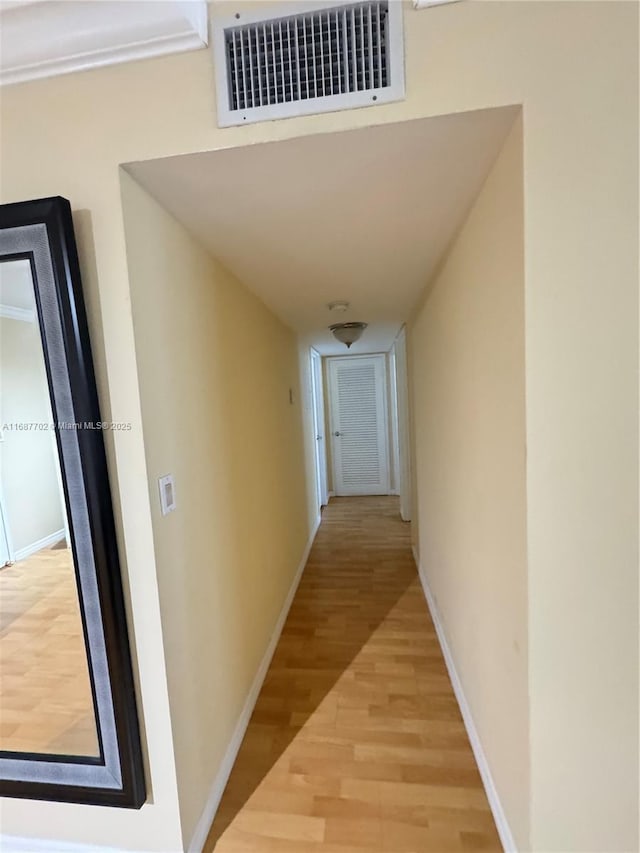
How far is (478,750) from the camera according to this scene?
1.54 meters

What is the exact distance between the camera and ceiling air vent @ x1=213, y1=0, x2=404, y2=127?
889 millimetres

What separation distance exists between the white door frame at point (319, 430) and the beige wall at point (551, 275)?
3782mm

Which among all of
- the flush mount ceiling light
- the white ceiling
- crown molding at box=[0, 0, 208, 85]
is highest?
crown molding at box=[0, 0, 208, 85]

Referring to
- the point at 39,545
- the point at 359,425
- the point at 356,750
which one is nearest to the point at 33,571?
the point at 39,545

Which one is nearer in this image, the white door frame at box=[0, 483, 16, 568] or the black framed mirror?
the black framed mirror

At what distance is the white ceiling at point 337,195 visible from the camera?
96 cm

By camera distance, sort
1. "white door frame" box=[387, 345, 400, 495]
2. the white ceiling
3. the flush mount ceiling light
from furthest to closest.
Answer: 1. "white door frame" box=[387, 345, 400, 495]
2. the flush mount ceiling light
3. the white ceiling

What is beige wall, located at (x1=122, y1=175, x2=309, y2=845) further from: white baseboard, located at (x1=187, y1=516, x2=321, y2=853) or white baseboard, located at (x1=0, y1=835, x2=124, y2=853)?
white baseboard, located at (x1=0, y1=835, x2=124, y2=853)

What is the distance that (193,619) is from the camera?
1336 mm

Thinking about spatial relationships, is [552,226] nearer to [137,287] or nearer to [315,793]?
[137,287]

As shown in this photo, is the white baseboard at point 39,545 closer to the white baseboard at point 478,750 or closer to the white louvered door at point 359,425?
the white baseboard at point 478,750

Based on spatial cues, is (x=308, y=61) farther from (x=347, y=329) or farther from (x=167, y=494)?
(x=347, y=329)

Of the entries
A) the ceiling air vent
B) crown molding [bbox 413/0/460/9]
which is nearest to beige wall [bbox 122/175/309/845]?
the ceiling air vent

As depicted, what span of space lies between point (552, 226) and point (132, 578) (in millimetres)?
1396
